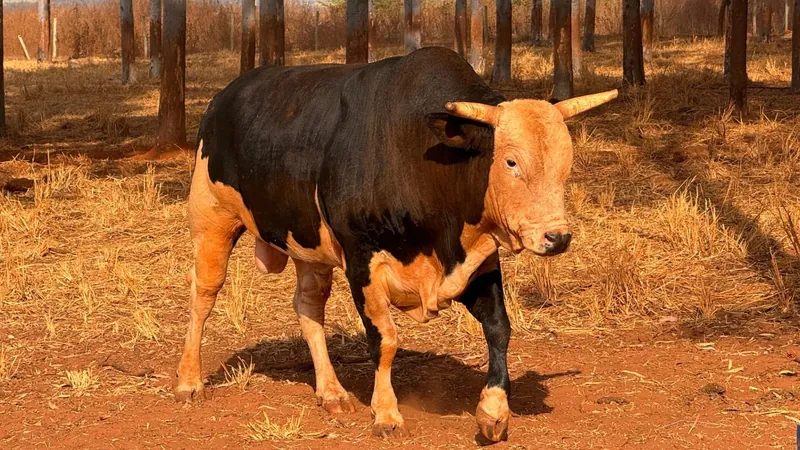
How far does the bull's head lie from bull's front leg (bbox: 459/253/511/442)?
1.83ft

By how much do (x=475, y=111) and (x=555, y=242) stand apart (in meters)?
0.62

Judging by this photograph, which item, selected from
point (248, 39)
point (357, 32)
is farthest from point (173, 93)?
point (248, 39)

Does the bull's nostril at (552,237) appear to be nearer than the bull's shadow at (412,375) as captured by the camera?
Yes

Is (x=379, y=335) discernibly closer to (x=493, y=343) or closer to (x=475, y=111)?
(x=493, y=343)

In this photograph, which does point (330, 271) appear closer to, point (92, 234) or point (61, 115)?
point (92, 234)

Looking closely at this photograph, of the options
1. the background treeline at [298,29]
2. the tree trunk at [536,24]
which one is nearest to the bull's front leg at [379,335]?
the tree trunk at [536,24]

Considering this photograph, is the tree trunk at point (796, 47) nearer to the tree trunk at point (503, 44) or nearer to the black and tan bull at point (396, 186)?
the tree trunk at point (503, 44)

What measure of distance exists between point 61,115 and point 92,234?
33.6ft

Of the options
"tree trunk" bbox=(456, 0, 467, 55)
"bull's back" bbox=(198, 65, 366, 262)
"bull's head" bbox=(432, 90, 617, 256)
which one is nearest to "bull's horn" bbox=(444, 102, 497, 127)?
"bull's head" bbox=(432, 90, 617, 256)

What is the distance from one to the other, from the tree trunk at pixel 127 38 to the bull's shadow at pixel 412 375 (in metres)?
21.9

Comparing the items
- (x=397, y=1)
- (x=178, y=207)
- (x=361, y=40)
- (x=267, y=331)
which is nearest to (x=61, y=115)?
(x=361, y=40)

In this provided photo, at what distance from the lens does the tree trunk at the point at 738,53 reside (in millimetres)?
12844

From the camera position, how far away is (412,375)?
6672mm

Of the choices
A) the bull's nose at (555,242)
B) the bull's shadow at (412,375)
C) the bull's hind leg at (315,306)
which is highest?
the bull's nose at (555,242)
